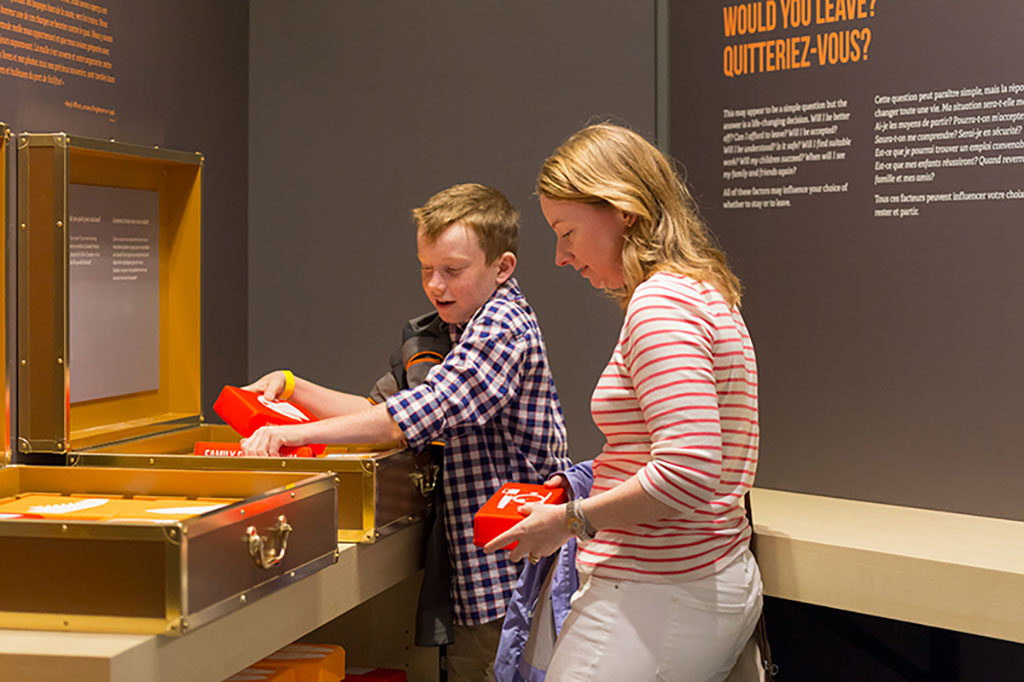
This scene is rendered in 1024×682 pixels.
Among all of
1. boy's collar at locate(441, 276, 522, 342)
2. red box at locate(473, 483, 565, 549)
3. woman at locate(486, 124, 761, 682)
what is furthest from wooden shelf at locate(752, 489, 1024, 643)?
boy's collar at locate(441, 276, 522, 342)

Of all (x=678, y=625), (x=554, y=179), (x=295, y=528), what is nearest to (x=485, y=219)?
(x=554, y=179)

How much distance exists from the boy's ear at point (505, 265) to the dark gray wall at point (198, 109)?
102cm

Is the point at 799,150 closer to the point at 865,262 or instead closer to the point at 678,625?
the point at 865,262

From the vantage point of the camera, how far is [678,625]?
1.54 meters

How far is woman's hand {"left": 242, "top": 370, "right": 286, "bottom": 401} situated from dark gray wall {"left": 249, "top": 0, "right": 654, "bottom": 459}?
752 millimetres

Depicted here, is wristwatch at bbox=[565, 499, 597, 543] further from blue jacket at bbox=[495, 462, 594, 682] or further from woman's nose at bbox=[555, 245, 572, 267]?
woman's nose at bbox=[555, 245, 572, 267]

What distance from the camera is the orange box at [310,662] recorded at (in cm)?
200

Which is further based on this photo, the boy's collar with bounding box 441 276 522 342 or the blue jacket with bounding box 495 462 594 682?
the boy's collar with bounding box 441 276 522 342

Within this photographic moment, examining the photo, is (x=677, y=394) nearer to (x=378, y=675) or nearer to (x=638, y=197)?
(x=638, y=197)

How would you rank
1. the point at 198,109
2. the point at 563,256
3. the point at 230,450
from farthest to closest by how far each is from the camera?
the point at 198,109 < the point at 230,450 < the point at 563,256

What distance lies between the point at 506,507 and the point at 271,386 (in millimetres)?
807

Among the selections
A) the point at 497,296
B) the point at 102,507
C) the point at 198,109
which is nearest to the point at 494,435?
the point at 497,296

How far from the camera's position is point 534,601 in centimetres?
193

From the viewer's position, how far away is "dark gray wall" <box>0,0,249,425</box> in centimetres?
237
